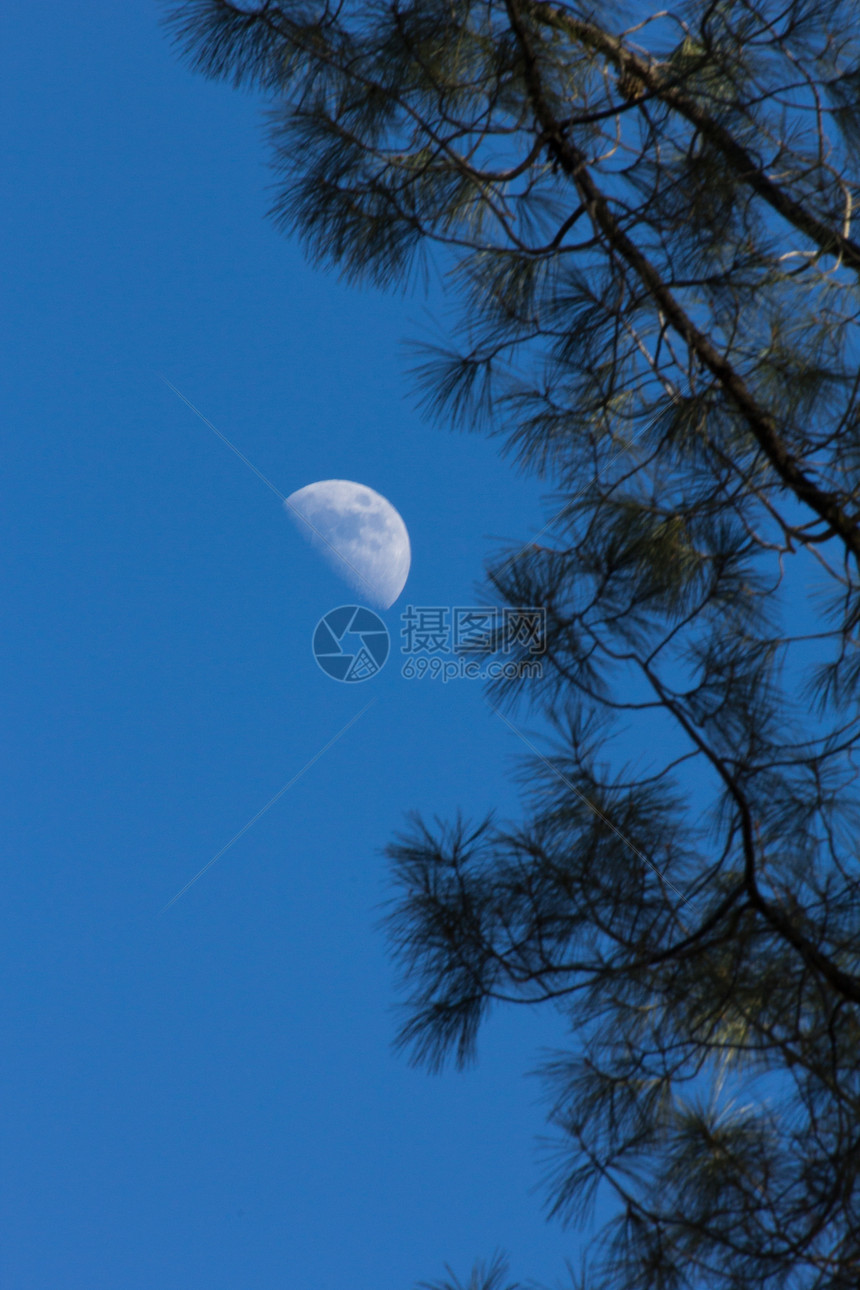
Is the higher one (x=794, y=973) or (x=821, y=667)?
(x=821, y=667)

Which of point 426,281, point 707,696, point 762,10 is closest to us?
point 762,10

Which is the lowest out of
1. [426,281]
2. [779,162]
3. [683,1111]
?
[683,1111]

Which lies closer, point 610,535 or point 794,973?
point 794,973

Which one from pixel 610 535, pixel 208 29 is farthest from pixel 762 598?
pixel 208 29

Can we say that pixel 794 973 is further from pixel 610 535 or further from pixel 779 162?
pixel 779 162

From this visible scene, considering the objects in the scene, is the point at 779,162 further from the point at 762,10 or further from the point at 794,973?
the point at 794,973

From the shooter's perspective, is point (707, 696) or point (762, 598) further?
point (762, 598)

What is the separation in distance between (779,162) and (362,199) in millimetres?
695

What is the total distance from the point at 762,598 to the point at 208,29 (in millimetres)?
1329

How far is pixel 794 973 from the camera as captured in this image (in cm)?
169

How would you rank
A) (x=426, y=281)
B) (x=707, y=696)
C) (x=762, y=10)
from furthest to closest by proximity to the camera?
(x=426, y=281), (x=707, y=696), (x=762, y=10)

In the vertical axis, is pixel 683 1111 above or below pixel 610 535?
below

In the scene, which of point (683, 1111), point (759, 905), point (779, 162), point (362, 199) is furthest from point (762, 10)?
point (683, 1111)

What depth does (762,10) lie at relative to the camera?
166cm
